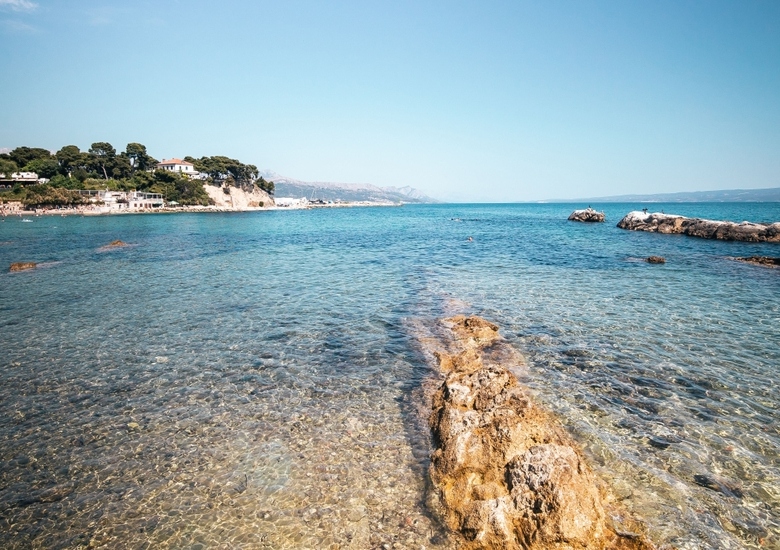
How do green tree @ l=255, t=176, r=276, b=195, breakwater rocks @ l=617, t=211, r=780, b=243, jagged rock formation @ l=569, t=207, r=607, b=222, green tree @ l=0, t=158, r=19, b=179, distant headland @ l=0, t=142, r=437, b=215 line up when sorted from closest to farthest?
breakwater rocks @ l=617, t=211, r=780, b=243 → jagged rock formation @ l=569, t=207, r=607, b=222 → distant headland @ l=0, t=142, r=437, b=215 → green tree @ l=0, t=158, r=19, b=179 → green tree @ l=255, t=176, r=276, b=195

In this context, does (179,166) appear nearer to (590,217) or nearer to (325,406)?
(590,217)

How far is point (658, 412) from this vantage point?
8.93 metres

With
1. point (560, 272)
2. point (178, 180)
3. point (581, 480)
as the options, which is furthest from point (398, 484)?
point (178, 180)

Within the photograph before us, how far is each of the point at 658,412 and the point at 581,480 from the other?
4.63 m

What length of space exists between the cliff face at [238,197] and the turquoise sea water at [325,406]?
144 meters

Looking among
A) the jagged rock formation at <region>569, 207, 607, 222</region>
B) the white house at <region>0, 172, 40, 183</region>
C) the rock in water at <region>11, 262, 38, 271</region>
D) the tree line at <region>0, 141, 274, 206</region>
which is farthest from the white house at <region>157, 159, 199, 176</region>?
the rock in water at <region>11, 262, 38, 271</region>

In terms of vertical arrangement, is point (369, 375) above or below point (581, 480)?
below

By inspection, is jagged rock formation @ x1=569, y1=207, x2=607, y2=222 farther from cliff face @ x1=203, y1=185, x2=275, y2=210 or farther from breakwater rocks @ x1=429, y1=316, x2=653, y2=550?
cliff face @ x1=203, y1=185, x2=275, y2=210

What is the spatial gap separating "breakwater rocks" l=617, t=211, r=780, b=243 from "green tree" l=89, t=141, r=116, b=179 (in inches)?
6419

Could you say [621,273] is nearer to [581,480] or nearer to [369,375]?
[369,375]

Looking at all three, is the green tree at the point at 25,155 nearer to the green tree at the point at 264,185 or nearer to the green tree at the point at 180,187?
the green tree at the point at 180,187

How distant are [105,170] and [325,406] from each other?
172m

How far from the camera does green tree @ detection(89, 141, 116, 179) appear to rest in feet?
452

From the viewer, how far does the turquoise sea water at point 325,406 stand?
6137 mm
